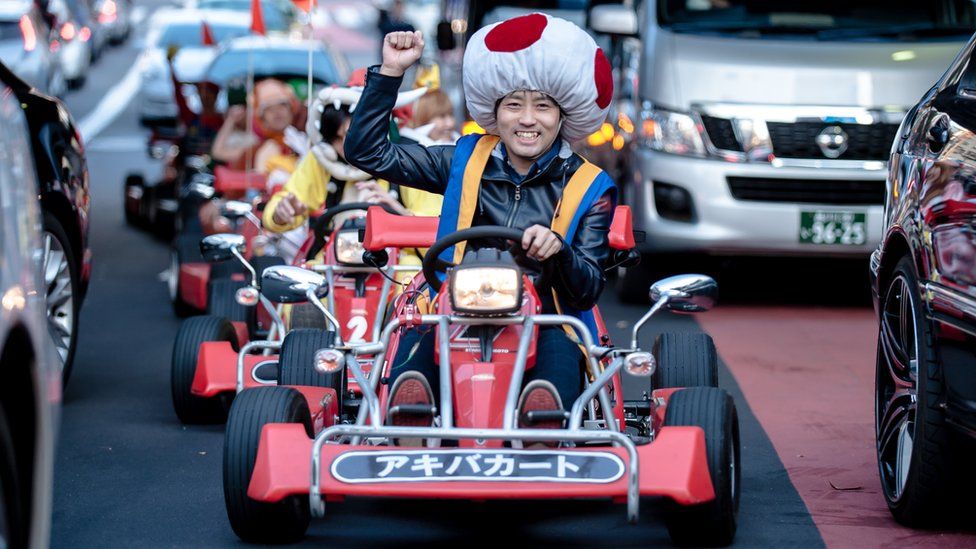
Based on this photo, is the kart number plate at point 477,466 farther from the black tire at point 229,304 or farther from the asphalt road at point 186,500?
the black tire at point 229,304

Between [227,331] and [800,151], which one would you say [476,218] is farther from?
[800,151]

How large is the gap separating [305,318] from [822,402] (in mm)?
2413

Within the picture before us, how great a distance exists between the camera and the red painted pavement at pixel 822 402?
20.1ft

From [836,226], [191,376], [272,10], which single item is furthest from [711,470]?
[272,10]

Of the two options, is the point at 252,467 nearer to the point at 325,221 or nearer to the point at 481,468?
the point at 481,468

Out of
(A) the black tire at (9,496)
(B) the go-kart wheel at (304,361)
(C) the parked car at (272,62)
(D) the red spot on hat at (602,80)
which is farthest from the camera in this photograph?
(C) the parked car at (272,62)

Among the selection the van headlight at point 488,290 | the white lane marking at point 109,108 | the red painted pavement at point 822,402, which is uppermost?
the van headlight at point 488,290

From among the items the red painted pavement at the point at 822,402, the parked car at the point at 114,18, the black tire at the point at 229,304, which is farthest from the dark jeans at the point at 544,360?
the parked car at the point at 114,18

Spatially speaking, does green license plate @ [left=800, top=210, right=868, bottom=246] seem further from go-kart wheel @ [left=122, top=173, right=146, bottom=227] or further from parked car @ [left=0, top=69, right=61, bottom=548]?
parked car @ [left=0, top=69, right=61, bottom=548]

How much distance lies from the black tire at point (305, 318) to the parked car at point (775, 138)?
3.41 m

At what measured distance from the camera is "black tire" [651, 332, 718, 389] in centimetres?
666

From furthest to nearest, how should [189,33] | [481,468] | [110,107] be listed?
[110,107] → [189,33] → [481,468]

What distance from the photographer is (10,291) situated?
4098 millimetres

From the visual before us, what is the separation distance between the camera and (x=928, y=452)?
5.62 metres
